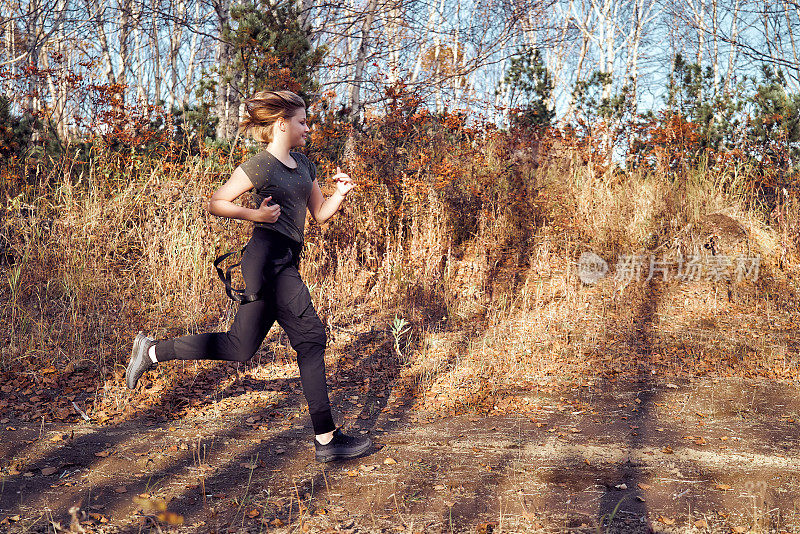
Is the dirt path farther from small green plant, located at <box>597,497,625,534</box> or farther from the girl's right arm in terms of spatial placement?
the girl's right arm

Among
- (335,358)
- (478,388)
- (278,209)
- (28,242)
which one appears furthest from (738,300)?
(28,242)

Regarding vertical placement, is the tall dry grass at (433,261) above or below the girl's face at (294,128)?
below

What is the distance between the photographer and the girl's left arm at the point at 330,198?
147 inches

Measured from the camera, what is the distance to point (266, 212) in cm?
334

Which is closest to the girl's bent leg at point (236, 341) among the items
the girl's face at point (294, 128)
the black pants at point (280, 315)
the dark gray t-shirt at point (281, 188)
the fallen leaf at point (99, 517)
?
the black pants at point (280, 315)

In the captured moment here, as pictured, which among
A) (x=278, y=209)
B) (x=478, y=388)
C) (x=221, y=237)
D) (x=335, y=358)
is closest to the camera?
(x=278, y=209)

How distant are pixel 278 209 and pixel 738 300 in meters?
6.23

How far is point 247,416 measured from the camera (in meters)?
4.69

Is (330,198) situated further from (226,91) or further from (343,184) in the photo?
(226,91)

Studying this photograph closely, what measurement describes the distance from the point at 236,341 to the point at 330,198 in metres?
0.91

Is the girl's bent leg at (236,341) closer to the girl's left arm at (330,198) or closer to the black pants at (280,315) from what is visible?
the black pants at (280,315)

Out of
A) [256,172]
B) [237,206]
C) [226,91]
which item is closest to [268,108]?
[256,172]

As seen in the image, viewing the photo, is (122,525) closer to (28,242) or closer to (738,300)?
(28,242)

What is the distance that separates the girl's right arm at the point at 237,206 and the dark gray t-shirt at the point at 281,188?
52 mm
